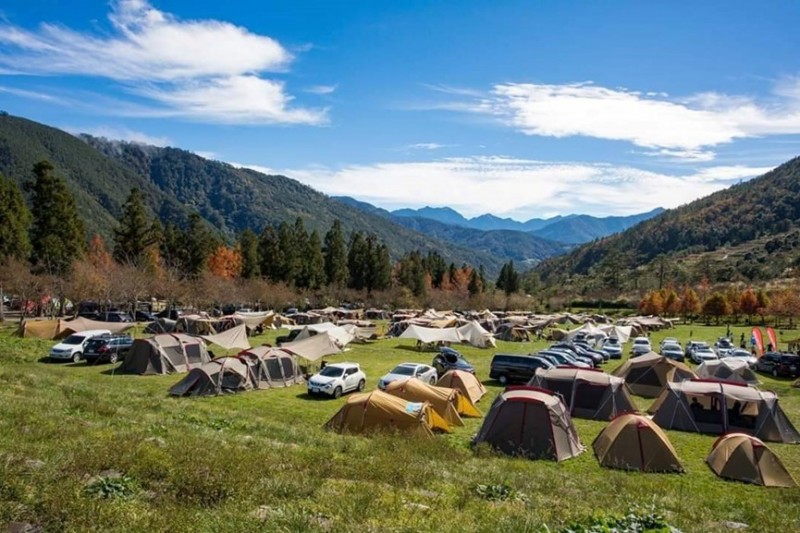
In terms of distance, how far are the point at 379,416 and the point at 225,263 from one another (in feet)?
209

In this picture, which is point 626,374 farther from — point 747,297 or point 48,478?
point 747,297

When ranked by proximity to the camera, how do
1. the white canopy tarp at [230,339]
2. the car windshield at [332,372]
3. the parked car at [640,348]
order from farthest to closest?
the parked car at [640,348], the white canopy tarp at [230,339], the car windshield at [332,372]

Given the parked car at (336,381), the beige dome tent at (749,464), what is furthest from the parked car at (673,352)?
the beige dome tent at (749,464)

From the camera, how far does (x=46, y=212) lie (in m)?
49.6

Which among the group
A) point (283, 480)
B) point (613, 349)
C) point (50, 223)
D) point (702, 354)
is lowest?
point (613, 349)

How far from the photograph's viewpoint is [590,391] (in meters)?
20.6

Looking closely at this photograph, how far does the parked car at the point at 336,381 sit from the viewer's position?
2286 cm

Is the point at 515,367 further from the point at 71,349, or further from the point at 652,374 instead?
the point at 71,349

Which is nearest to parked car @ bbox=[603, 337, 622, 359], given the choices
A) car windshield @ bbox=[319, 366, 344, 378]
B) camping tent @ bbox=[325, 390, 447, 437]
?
car windshield @ bbox=[319, 366, 344, 378]

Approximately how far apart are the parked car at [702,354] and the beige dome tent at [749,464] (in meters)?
26.0

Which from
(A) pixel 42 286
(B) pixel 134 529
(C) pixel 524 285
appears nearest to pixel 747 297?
(C) pixel 524 285

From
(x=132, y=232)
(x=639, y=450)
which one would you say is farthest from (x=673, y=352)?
(x=132, y=232)

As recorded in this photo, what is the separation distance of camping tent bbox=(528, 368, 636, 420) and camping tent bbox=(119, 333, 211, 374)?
55.8ft

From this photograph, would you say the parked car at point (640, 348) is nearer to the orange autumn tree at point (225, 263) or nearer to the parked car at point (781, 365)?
the parked car at point (781, 365)
